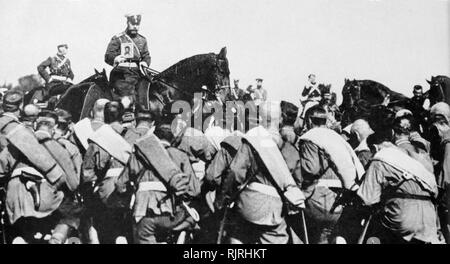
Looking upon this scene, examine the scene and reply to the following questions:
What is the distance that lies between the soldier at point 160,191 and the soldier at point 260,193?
0.54 metres

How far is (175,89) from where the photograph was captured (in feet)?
26.6

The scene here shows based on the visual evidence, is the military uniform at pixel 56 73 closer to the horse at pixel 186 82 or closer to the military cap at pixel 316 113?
the horse at pixel 186 82

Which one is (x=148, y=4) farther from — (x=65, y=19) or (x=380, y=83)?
(x=380, y=83)

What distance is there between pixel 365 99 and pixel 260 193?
1.96m

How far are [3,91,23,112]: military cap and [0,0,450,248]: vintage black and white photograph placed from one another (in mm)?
13

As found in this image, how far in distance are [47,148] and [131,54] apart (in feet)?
5.14

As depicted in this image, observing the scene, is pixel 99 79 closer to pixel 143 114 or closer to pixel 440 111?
pixel 143 114

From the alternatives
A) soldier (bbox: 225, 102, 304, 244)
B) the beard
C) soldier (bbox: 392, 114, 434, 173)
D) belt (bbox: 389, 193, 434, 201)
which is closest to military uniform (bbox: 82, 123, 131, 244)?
soldier (bbox: 225, 102, 304, 244)

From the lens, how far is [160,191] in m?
7.51

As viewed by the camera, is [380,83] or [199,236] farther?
[380,83]

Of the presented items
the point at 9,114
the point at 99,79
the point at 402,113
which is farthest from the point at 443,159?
the point at 9,114

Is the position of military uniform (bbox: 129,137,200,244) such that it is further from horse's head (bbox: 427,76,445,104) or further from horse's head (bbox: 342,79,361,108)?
horse's head (bbox: 427,76,445,104)
